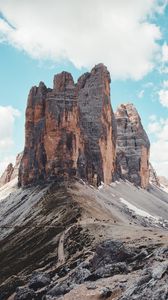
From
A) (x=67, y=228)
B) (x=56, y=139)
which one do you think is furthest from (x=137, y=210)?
(x=67, y=228)

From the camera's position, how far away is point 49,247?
98.0 metres

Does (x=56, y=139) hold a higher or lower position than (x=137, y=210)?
higher

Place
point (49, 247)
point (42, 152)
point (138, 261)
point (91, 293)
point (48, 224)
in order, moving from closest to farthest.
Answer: point (91, 293) → point (138, 261) → point (49, 247) → point (48, 224) → point (42, 152)

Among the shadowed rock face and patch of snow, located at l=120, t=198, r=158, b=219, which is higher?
the shadowed rock face

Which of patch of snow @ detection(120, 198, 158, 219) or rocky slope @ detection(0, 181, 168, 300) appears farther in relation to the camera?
patch of snow @ detection(120, 198, 158, 219)

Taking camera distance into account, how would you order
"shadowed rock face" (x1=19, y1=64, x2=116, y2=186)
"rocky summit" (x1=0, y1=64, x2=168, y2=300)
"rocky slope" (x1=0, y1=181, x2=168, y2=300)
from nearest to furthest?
"rocky slope" (x1=0, y1=181, x2=168, y2=300) < "rocky summit" (x1=0, y1=64, x2=168, y2=300) < "shadowed rock face" (x1=19, y1=64, x2=116, y2=186)

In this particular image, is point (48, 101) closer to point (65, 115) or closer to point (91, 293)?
point (65, 115)

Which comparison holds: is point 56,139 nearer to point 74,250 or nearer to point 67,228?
point 67,228

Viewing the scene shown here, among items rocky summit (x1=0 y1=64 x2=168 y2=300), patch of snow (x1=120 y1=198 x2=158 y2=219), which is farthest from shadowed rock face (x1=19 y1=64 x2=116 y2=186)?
patch of snow (x1=120 y1=198 x2=158 y2=219)

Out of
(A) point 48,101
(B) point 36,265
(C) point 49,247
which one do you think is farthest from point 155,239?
(A) point 48,101

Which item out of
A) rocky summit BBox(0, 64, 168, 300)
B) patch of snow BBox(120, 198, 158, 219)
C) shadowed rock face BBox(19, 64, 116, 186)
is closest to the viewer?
rocky summit BBox(0, 64, 168, 300)

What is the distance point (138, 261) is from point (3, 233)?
86750 mm

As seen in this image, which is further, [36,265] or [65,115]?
[65,115]

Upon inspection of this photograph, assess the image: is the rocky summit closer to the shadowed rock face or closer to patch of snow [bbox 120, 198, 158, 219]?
the shadowed rock face
